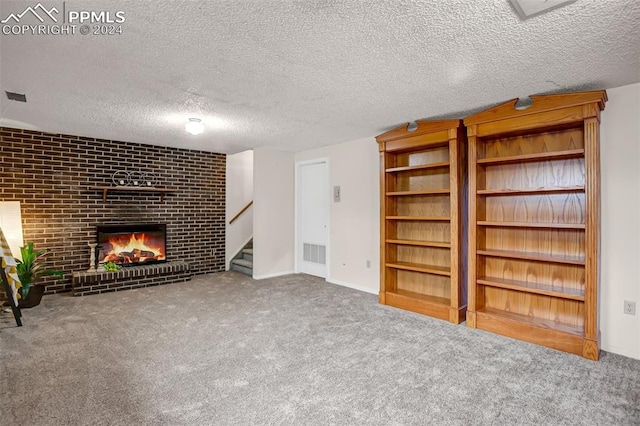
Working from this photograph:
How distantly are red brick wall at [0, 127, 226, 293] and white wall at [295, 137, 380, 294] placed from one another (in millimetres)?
2324

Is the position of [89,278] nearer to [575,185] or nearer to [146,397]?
[146,397]

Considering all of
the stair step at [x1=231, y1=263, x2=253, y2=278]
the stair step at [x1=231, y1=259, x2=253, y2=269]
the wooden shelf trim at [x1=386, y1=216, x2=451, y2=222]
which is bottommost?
the stair step at [x1=231, y1=263, x2=253, y2=278]

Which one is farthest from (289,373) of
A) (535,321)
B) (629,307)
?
(629,307)

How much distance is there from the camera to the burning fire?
197 inches

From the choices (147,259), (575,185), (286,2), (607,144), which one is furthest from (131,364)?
(607,144)

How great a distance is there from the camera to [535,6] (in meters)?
1.64

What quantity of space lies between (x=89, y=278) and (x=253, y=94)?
12.0 ft

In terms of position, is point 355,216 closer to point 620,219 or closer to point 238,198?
point 238,198

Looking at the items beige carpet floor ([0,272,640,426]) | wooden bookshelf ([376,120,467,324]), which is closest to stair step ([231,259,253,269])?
beige carpet floor ([0,272,640,426])

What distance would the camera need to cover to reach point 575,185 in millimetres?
2939

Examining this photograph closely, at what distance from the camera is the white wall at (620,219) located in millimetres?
2684

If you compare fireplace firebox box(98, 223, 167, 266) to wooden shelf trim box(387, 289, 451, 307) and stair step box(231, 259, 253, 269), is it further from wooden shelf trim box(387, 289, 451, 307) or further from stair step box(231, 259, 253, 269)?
wooden shelf trim box(387, 289, 451, 307)

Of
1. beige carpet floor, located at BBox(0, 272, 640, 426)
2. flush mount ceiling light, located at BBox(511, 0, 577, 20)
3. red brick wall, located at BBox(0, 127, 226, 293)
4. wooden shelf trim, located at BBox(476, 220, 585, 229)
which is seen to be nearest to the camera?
flush mount ceiling light, located at BBox(511, 0, 577, 20)

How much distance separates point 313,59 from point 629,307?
327 cm
